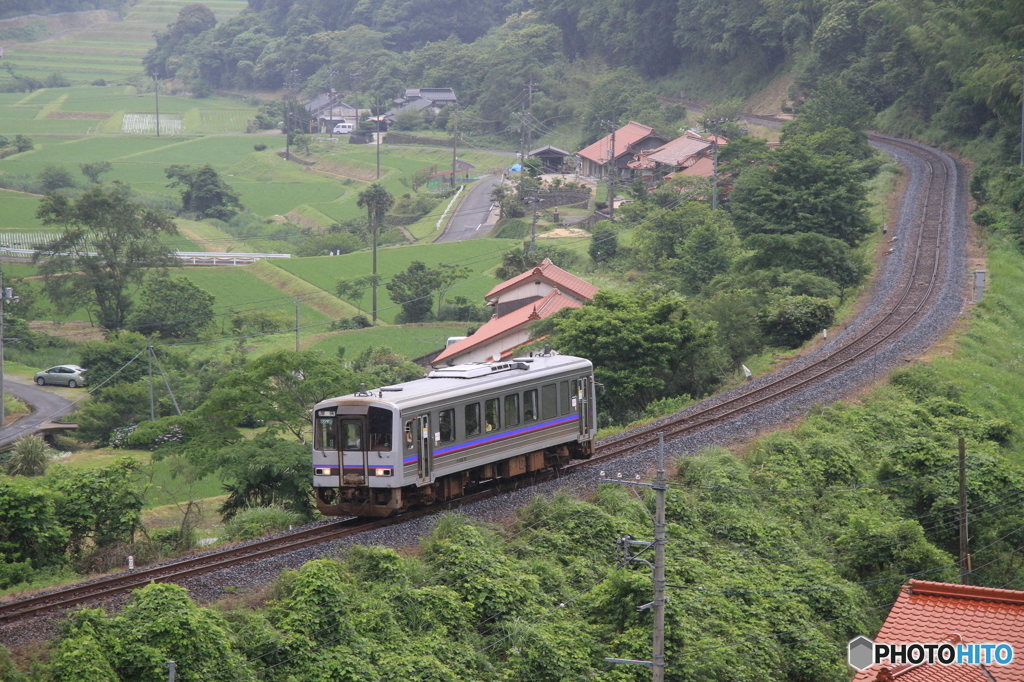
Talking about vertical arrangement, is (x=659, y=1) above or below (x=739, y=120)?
above

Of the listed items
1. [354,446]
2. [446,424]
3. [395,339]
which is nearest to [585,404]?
[446,424]

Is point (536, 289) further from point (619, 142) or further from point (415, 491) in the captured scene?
point (619, 142)

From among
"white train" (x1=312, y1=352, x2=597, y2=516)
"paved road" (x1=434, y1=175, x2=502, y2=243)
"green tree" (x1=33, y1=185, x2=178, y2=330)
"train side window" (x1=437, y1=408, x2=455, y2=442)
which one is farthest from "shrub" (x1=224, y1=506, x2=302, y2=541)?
"paved road" (x1=434, y1=175, x2=502, y2=243)

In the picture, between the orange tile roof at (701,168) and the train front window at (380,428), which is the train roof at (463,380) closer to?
the train front window at (380,428)

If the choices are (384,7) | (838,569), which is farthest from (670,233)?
(384,7)

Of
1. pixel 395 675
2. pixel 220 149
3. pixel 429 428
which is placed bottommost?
pixel 220 149

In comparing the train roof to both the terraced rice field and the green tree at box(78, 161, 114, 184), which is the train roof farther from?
the terraced rice field

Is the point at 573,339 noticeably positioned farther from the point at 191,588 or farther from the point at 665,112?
the point at 665,112
